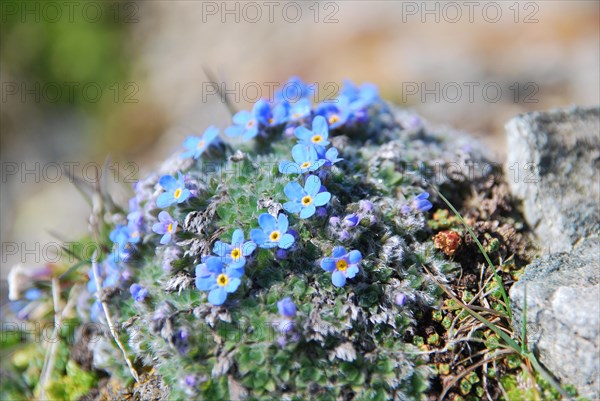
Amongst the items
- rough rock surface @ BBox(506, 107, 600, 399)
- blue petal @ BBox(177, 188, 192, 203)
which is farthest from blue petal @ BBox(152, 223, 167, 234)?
rough rock surface @ BBox(506, 107, 600, 399)

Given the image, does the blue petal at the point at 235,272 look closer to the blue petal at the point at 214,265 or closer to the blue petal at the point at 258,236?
the blue petal at the point at 214,265

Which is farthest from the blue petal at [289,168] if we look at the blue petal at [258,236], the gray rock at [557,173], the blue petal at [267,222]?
the gray rock at [557,173]

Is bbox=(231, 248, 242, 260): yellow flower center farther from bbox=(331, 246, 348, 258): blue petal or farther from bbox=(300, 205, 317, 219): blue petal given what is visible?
bbox=(331, 246, 348, 258): blue petal

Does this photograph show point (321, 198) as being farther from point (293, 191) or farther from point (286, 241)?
point (286, 241)

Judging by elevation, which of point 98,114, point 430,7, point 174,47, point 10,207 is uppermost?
point 430,7

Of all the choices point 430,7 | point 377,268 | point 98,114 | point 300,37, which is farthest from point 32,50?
point 377,268

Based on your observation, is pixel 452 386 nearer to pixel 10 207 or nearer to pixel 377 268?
pixel 377 268
